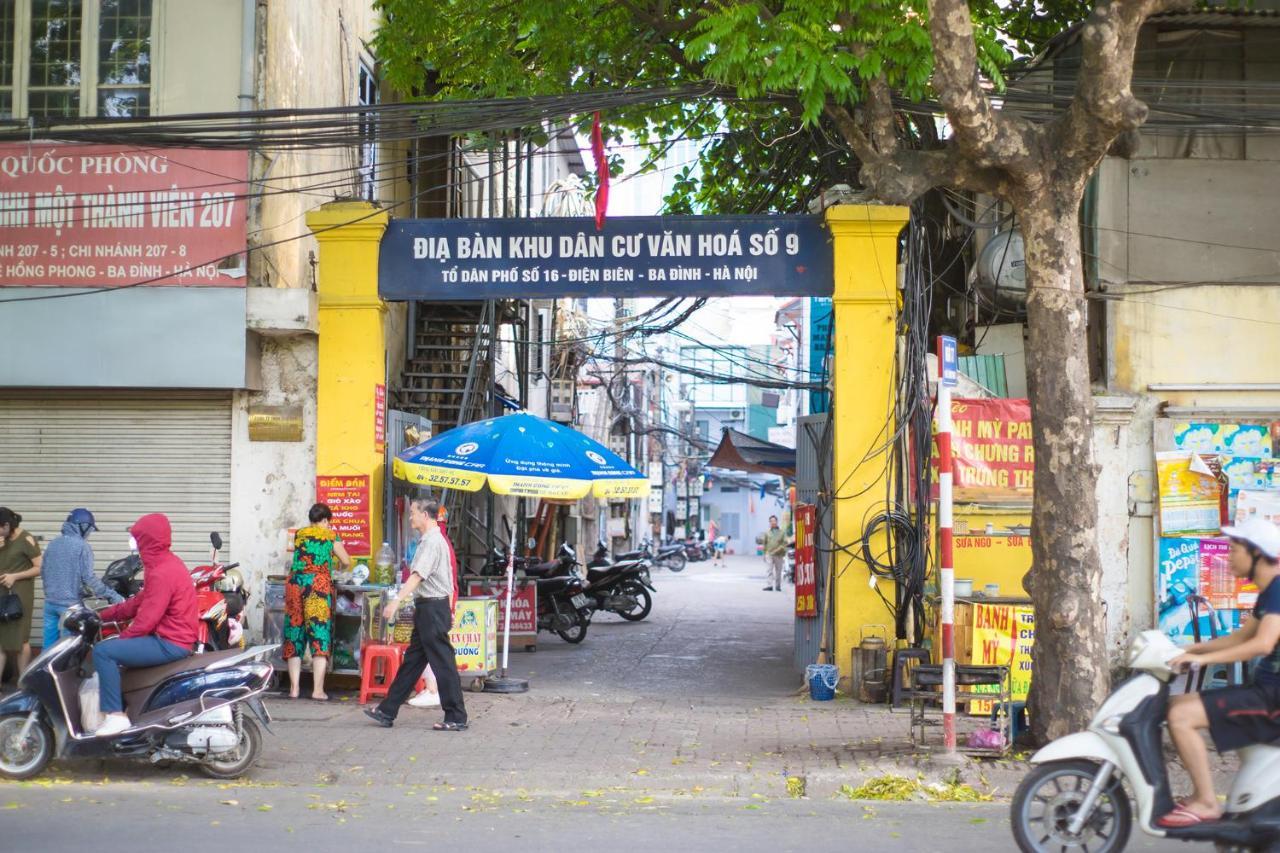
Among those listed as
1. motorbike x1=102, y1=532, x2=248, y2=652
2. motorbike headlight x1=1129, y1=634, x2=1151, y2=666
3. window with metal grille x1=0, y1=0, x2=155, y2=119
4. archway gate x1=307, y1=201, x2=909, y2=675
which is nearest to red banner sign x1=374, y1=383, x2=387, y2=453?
archway gate x1=307, y1=201, x2=909, y2=675

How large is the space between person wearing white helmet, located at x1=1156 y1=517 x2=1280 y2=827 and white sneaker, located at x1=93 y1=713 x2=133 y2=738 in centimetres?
577

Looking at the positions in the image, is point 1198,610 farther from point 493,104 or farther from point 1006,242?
point 493,104

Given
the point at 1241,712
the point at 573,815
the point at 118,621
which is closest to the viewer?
the point at 1241,712

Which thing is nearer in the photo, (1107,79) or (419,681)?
(1107,79)

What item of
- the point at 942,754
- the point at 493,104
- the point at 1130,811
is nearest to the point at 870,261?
the point at 493,104

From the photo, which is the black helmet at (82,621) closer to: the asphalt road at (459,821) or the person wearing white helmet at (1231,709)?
the asphalt road at (459,821)

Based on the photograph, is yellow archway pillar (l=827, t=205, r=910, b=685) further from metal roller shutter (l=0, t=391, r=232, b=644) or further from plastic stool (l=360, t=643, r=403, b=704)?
metal roller shutter (l=0, t=391, r=232, b=644)

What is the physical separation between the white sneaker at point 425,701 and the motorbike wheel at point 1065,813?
6237 millimetres

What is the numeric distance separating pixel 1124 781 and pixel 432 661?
5412mm

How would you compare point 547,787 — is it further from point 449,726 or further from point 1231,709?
point 1231,709

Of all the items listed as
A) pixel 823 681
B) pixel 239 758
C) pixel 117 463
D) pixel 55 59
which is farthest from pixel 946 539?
pixel 55 59

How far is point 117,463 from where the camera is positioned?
40.6ft

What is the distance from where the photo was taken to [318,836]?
670 centimetres

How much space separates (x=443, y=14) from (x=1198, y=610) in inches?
371
